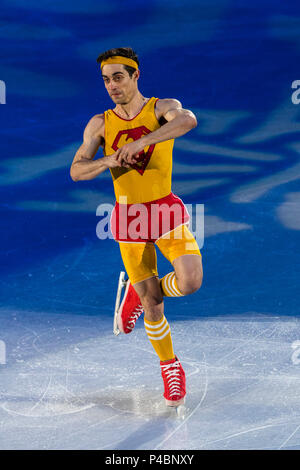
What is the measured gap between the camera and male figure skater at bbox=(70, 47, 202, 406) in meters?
4.14

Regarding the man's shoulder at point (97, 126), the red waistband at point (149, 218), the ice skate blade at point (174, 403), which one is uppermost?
the man's shoulder at point (97, 126)

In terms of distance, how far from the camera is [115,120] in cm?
423

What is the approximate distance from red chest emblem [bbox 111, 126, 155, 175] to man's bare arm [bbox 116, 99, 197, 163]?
16 cm

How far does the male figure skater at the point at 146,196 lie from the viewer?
4.14m

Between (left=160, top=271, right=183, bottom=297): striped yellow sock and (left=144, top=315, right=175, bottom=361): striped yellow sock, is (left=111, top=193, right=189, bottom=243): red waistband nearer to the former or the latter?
(left=160, top=271, right=183, bottom=297): striped yellow sock

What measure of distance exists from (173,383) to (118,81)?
1699mm

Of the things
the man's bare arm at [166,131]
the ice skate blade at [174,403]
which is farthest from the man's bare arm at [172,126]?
the ice skate blade at [174,403]

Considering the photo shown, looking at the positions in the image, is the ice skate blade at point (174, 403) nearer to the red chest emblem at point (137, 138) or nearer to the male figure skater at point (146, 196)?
the male figure skater at point (146, 196)

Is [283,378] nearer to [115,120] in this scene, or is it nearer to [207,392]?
[207,392]

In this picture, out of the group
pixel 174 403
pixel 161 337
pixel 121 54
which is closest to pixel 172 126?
pixel 121 54

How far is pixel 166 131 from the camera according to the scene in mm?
3992

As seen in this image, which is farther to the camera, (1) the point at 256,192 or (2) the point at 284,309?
(1) the point at 256,192

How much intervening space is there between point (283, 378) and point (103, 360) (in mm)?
1202

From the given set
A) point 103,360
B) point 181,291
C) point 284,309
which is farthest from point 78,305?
point 181,291
